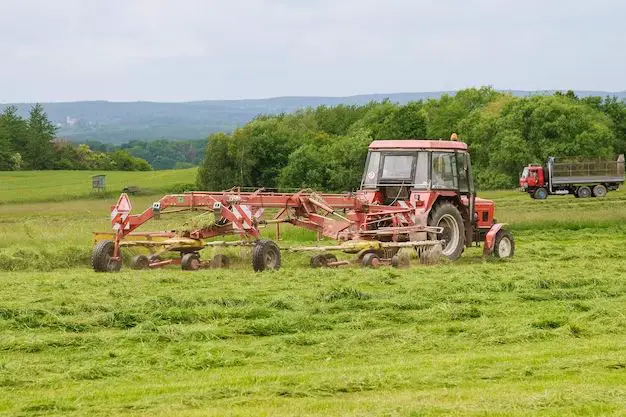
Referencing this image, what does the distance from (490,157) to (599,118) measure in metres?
9.18

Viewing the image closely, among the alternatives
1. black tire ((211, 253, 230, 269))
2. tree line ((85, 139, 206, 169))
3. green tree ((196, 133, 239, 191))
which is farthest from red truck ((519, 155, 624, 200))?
tree line ((85, 139, 206, 169))

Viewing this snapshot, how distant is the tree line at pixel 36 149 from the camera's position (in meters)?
89.5

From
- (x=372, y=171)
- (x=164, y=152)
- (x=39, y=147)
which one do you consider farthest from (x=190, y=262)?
(x=164, y=152)

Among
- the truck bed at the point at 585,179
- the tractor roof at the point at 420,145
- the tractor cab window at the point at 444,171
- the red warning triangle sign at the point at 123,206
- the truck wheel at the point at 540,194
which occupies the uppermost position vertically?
the tractor roof at the point at 420,145

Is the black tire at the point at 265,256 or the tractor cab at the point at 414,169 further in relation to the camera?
the tractor cab at the point at 414,169

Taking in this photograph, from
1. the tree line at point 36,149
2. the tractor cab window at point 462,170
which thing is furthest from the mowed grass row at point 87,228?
the tree line at point 36,149

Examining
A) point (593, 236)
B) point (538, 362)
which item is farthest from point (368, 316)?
point (593, 236)

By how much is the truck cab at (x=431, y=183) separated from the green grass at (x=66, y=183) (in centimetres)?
3895

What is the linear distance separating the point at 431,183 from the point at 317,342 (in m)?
10.2

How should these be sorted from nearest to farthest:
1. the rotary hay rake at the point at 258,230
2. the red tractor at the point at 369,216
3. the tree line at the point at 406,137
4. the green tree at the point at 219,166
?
1. the rotary hay rake at the point at 258,230
2. the red tractor at the point at 369,216
3. the tree line at the point at 406,137
4. the green tree at the point at 219,166

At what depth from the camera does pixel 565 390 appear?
8891 millimetres

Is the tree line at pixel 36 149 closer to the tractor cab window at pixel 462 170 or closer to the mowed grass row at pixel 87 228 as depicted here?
the mowed grass row at pixel 87 228

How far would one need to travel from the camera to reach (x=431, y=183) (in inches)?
831

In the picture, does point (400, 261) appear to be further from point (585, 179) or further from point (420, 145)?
point (585, 179)
